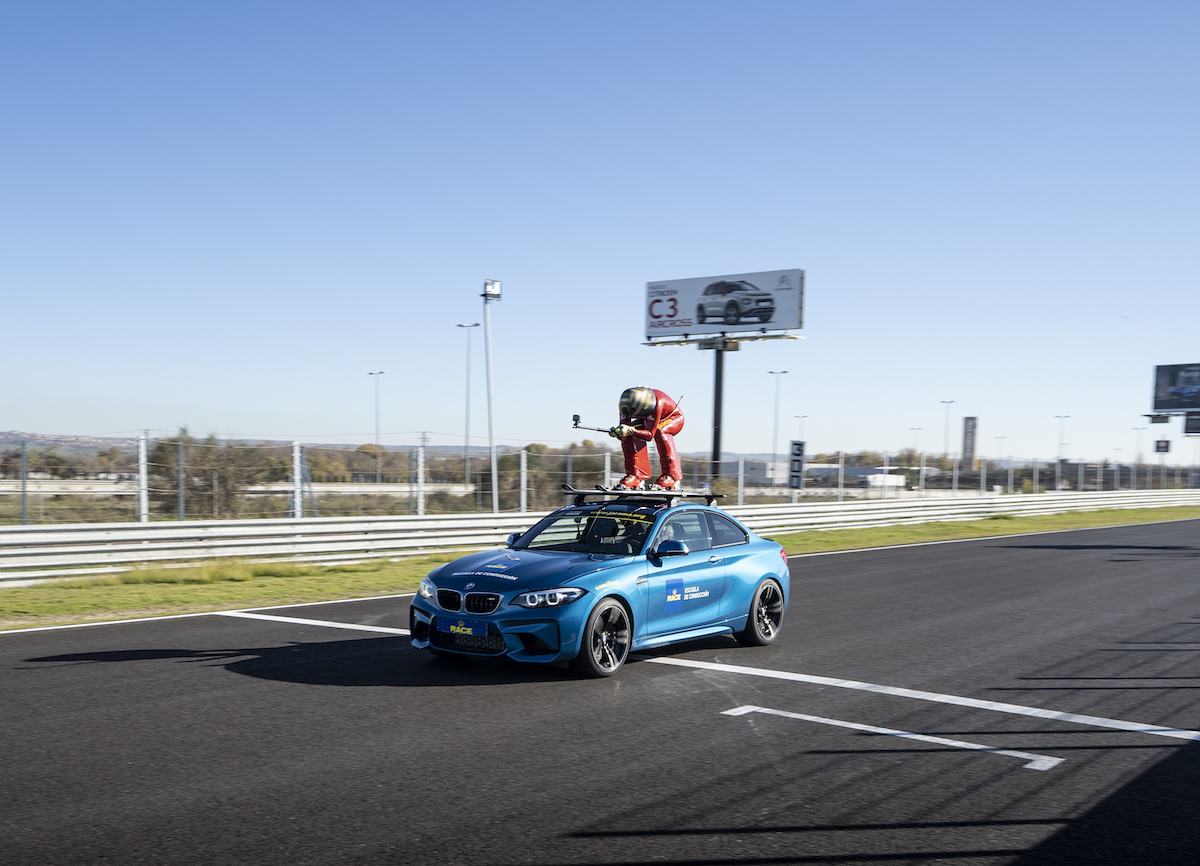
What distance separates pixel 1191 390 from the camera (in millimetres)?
83250

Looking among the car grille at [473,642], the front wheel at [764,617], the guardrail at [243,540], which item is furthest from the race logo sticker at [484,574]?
the guardrail at [243,540]

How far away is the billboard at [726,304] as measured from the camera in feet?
138

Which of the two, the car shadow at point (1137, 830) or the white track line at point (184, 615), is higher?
the car shadow at point (1137, 830)

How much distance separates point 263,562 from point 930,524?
21831mm

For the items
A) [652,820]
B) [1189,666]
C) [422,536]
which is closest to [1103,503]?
[422,536]

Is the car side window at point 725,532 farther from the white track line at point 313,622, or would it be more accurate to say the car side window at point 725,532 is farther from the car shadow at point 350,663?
the white track line at point 313,622

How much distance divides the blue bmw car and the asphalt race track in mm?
311

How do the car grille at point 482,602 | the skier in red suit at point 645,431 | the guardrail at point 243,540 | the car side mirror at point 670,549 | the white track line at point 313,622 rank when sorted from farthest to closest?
1. the guardrail at point 243,540
2. the skier in red suit at point 645,431
3. the white track line at point 313,622
4. the car side mirror at point 670,549
5. the car grille at point 482,602

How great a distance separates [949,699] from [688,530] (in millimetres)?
2944

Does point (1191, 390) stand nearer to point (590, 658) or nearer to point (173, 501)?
point (173, 501)

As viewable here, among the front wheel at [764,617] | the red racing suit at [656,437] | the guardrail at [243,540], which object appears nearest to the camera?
the front wheel at [764,617]

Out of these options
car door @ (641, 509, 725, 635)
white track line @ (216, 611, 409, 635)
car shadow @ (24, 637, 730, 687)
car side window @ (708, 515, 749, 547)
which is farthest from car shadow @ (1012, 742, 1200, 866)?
white track line @ (216, 611, 409, 635)

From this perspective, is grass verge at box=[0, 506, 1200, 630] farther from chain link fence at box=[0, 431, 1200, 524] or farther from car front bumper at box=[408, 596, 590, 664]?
car front bumper at box=[408, 596, 590, 664]

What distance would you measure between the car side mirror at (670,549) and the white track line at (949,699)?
99 cm
